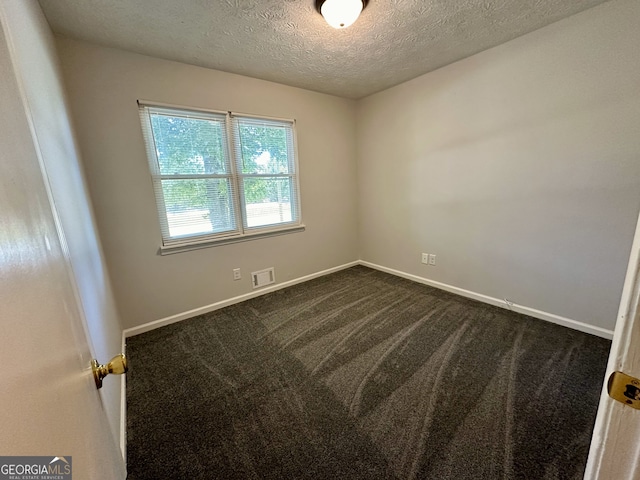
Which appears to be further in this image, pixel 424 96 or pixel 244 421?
pixel 424 96

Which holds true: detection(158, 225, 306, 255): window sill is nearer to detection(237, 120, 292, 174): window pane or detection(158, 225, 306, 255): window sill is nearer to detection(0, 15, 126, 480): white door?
detection(237, 120, 292, 174): window pane

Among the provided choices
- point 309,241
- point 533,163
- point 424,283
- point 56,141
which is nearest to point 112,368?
point 56,141

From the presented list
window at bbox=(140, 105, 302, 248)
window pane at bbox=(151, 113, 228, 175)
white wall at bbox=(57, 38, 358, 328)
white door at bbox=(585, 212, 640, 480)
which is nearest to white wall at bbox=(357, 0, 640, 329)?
white wall at bbox=(57, 38, 358, 328)

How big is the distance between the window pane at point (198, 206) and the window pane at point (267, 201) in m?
0.21

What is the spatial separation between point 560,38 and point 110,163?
3622 millimetres

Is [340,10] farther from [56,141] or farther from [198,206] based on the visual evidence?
[198,206]

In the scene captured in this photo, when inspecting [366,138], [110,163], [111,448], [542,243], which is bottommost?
[111,448]

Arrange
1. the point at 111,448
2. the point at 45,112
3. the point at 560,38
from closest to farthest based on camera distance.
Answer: the point at 111,448 → the point at 45,112 → the point at 560,38

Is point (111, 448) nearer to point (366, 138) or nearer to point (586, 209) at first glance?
point (586, 209)

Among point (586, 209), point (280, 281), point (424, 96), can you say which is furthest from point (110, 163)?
point (586, 209)

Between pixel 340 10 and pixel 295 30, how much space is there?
0.48 metres

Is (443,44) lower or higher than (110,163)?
higher

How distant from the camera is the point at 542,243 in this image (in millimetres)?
2256

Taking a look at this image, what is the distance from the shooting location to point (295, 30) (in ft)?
6.25
